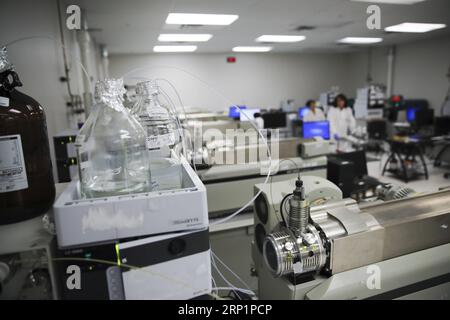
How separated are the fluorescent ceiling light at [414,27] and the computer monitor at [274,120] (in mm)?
2114

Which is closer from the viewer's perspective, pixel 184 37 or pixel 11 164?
pixel 11 164

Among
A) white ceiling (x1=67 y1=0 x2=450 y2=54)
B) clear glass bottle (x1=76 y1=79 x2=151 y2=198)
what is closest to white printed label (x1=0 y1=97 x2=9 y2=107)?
clear glass bottle (x1=76 y1=79 x2=151 y2=198)

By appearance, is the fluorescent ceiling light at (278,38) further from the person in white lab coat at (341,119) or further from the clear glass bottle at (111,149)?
the clear glass bottle at (111,149)

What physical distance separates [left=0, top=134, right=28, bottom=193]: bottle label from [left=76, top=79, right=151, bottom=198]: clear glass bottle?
0.37ft

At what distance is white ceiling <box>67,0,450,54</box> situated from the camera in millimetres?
3016

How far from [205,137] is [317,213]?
6.61 feet

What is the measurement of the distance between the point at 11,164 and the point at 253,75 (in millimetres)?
7630

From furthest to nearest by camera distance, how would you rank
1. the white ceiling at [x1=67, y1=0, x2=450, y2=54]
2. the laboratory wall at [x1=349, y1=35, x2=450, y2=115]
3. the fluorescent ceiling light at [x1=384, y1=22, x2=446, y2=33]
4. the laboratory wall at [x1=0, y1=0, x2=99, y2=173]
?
1. the laboratory wall at [x1=349, y1=35, x2=450, y2=115]
2. the fluorescent ceiling light at [x1=384, y1=22, x2=446, y2=33]
3. the white ceiling at [x1=67, y1=0, x2=450, y2=54]
4. the laboratory wall at [x1=0, y1=0, x2=99, y2=173]

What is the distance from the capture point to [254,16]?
3613 millimetres

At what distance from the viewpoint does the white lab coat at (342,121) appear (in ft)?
16.5

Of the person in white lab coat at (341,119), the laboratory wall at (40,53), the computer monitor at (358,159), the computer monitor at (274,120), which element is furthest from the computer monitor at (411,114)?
the laboratory wall at (40,53)

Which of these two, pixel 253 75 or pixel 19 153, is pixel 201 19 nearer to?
pixel 19 153

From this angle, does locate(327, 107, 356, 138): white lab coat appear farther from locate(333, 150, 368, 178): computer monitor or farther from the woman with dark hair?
locate(333, 150, 368, 178): computer monitor

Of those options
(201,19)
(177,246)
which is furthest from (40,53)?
(201,19)
